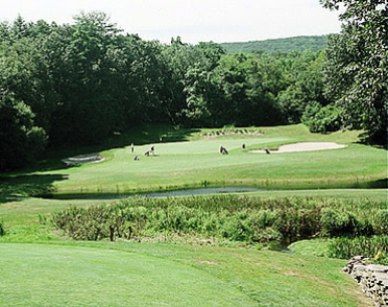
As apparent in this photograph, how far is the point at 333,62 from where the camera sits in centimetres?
6006

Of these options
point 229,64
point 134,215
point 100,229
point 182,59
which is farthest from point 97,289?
point 182,59

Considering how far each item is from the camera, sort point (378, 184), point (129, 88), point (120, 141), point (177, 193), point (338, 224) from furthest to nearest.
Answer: point (129, 88) → point (120, 141) → point (378, 184) → point (177, 193) → point (338, 224)

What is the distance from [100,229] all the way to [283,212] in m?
8.08

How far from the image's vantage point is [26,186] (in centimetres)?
4434

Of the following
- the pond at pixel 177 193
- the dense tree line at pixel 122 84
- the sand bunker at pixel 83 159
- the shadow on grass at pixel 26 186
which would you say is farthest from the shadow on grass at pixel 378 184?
the dense tree line at pixel 122 84

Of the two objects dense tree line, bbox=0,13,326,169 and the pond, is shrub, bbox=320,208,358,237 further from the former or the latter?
dense tree line, bbox=0,13,326,169

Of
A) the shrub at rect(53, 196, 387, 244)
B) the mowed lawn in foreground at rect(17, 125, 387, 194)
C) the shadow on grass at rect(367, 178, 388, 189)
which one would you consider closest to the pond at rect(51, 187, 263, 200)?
the mowed lawn in foreground at rect(17, 125, 387, 194)

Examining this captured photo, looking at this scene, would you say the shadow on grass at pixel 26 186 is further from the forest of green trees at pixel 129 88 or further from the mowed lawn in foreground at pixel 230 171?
the forest of green trees at pixel 129 88

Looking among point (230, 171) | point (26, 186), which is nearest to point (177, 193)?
point (230, 171)

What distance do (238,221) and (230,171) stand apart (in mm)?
21281

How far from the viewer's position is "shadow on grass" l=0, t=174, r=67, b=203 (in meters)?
39.9

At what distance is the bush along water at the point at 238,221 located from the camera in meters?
23.3

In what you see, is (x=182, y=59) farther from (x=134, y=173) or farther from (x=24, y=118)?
(x=134, y=173)

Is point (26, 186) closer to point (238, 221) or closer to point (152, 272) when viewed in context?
point (238, 221)
